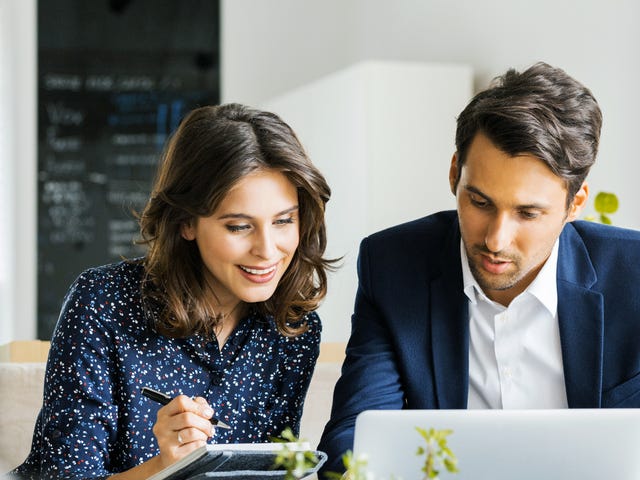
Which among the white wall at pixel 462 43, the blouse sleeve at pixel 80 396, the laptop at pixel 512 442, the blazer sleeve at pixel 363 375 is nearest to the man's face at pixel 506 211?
the blazer sleeve at pixel 363 375

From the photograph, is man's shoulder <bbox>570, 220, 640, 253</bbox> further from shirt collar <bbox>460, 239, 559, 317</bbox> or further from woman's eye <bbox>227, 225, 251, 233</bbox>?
woman's eye <bbox>227, 225, 251, 233</bbox>

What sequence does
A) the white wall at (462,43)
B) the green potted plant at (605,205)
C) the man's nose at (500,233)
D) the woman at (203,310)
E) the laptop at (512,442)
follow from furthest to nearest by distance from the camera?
1. the white wall at (462,43)
2. the green potted plant at (605,205)
3. the woman at (203,310)
4. the man's nose at (500,233)
5. the laptop at (512,442)

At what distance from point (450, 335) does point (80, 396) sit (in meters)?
0.68

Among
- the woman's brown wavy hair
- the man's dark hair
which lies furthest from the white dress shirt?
the woman's brown wavy hair

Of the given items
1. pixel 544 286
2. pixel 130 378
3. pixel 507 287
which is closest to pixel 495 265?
pixel 507 287

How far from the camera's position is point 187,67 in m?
5.23

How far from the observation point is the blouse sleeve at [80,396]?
1680mm

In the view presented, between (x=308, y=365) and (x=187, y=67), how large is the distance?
11.7 feet

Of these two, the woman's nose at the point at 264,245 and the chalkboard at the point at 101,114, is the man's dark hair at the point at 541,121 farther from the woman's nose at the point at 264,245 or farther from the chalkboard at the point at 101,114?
the chalkboard at the point at 101,114

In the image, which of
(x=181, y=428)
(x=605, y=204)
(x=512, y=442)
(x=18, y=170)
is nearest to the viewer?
(x=512, y=442)

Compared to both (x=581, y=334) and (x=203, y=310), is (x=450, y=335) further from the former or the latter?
(x=203, y=310)

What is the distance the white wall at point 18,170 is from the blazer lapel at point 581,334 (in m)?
3.76

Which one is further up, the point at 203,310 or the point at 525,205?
the point at 525,205

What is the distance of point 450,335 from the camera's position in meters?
1.82
